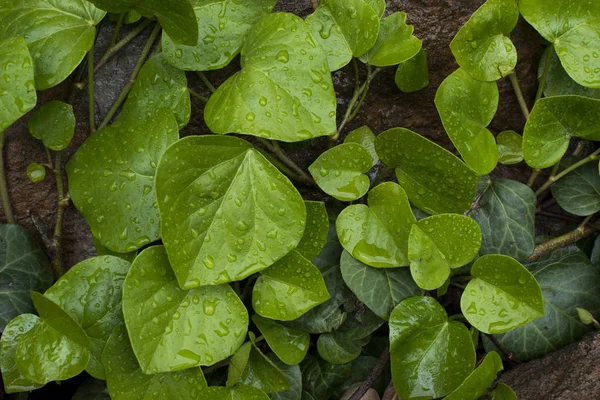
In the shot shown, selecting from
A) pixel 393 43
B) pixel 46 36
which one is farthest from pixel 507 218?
pixel 46 36

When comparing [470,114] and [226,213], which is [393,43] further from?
[226,213]

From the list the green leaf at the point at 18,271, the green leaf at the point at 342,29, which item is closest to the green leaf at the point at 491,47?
the green leaf at the point at 342,29

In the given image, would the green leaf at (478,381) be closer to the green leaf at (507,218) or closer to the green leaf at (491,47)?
the green leaf at (507,218)

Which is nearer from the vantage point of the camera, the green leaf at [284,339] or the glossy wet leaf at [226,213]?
the glossy wet leaf at [226,213]

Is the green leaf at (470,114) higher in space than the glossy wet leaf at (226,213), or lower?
higher

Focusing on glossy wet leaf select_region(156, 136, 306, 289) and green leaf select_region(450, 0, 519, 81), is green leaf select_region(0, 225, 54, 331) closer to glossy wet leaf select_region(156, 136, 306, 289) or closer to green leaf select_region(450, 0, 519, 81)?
glossy wet leaf select_region(156, 136, 306, 289)

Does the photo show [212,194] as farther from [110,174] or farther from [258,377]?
[258,377]

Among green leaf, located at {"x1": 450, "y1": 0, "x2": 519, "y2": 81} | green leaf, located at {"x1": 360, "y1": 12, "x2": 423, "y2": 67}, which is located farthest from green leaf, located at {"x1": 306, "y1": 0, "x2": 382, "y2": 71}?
green leaf, located at {"x1": 450, "y1": 0, "x2": 519, "y2": 81}
